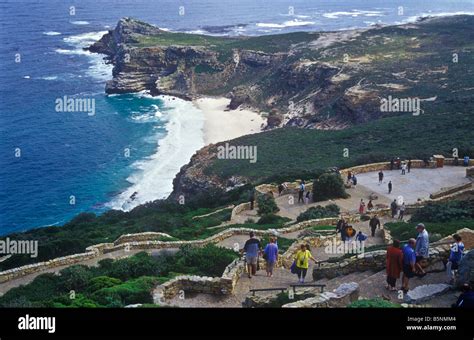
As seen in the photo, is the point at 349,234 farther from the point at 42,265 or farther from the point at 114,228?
the point at 114,228

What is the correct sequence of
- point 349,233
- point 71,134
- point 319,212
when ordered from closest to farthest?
point 349,233, point 319,212, point 71,134

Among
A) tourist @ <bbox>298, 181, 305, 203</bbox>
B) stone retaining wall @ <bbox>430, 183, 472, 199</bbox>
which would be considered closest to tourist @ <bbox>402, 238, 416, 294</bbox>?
stone retaining wall @ <bbox>430, 183, 472, 199</bbox>

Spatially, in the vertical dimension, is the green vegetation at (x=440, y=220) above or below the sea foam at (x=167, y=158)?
above

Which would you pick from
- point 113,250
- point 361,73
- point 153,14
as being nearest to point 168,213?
point 113,250

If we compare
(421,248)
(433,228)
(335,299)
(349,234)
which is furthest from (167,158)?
(335,299)

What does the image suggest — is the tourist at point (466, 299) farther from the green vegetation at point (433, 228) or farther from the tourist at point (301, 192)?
the tourist at point (301, 192)

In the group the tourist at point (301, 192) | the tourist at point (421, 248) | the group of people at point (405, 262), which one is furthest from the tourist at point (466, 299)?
the tourist at point (301, 192)
